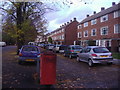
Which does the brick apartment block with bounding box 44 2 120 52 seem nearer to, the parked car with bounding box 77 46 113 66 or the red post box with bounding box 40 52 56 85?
the parked car with bounding box 77 46 113 66

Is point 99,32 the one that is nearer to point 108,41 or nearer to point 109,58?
point 108,41

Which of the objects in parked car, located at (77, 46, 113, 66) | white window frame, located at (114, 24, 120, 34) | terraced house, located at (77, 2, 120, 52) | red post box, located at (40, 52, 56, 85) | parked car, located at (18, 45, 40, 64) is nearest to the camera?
red post box, located at (40, 52, 56, 85)

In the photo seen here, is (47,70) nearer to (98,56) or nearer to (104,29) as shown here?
(98,56)

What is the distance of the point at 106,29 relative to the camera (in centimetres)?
2789

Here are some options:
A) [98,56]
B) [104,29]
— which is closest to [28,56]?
[98,56]

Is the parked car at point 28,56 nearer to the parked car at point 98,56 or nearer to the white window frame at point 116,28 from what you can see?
the parked car at point 98,56

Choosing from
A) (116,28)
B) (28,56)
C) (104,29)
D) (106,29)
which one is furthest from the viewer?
(104,29)

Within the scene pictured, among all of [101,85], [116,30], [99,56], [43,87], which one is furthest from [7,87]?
[116,30]

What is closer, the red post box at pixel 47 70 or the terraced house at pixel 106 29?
the red post box at pixel 47 70

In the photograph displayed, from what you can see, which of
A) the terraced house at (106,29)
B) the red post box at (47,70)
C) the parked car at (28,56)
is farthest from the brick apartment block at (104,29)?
the red post box at (47,70)

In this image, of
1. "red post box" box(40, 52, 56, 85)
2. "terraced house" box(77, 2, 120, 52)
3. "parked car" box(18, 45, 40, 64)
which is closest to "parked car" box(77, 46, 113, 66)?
"parked car" box(18, 45, 40, 64)

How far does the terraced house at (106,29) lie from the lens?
972 inches

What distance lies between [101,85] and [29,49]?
A: 6708 mm

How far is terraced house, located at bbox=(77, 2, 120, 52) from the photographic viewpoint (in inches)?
972
